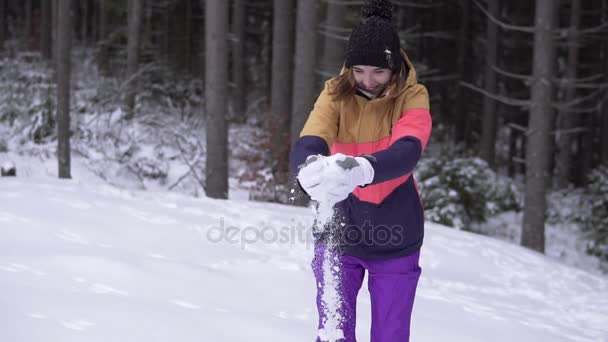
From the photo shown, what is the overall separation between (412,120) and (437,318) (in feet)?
7.84

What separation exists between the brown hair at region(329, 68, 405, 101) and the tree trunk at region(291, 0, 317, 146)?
741 cm

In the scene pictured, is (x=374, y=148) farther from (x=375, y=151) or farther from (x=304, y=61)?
(x=304, y=61)

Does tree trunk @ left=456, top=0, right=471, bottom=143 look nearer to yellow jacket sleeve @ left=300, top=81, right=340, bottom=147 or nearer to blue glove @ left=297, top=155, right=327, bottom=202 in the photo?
yellow jacket sleeve @ left=300, top=81, right=340, bottom=147

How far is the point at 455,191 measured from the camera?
11.1 meters

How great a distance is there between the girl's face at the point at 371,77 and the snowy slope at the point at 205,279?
167cm

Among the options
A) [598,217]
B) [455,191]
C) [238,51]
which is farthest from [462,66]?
[455,191]

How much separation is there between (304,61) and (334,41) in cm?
136

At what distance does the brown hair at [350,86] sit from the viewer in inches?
99.3

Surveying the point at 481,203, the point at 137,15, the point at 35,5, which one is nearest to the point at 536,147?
the point at 481,203

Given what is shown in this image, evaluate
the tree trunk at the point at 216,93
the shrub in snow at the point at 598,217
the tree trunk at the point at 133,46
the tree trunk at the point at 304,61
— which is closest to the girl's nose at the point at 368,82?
the tree trunk at the point at 304,61

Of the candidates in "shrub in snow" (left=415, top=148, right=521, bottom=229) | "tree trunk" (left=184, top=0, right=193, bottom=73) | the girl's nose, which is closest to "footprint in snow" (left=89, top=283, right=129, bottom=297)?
the girl's nose

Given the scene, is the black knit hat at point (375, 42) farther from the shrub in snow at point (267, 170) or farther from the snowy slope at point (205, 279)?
the shrub in snow at point (267, 170)

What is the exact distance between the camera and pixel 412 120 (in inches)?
97.7

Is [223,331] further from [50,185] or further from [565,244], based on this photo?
[565,244]
